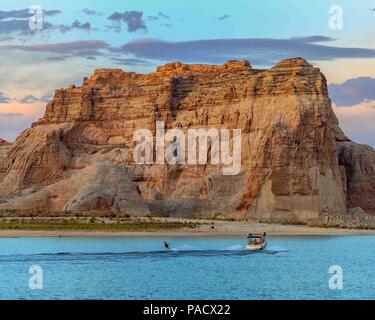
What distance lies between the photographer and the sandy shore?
73250mm

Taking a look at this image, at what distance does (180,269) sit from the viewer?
52188 millimetres

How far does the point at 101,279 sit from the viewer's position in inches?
1858

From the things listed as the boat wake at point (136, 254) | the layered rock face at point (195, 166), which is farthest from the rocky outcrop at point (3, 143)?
the boat wake at point (136, 254)

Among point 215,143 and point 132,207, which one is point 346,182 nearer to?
point 215,143

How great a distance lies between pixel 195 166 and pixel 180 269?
65.8m

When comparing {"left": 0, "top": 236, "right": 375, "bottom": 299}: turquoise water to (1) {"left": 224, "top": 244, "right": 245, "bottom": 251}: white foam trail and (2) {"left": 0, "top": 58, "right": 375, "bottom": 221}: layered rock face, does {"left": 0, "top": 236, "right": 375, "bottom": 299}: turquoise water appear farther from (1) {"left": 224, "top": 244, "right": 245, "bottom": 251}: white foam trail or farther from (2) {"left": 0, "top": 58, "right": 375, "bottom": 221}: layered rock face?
(2) {"left": 0, "top": 58, "right": 375, "bottom": 221}: layered rock face

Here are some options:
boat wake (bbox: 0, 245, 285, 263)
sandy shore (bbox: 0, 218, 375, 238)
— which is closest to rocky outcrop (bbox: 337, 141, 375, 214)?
sandy shore (bbox: 0, 218, 375, 238)

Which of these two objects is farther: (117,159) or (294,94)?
(117,159)

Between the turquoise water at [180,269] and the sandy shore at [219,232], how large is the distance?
2873mm

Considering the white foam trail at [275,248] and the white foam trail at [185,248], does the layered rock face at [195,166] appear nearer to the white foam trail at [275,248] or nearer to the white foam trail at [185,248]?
the white foam trail at [275,248]

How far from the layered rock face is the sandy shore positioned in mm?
11742

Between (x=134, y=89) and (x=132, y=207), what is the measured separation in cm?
4101

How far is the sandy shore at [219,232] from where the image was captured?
7325 centimetres
